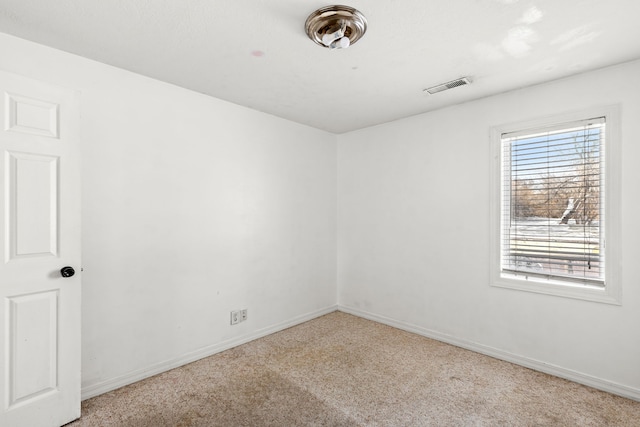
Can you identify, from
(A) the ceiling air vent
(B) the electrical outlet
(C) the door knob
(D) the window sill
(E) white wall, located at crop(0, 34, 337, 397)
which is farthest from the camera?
(B) the electrical outlet

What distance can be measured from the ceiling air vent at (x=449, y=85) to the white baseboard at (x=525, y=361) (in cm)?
249

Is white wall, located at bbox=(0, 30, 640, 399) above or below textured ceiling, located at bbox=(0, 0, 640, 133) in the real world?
below

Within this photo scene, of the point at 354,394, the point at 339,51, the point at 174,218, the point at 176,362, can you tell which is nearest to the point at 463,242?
the point at 354,394

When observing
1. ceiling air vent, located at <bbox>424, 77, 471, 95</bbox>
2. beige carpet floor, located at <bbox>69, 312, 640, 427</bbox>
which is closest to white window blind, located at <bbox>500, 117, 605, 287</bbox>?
ceiling air vent, located at <bbox>424, 77, 471, 95</bbox>

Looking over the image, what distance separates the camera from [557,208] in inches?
104

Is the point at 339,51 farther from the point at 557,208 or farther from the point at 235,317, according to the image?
the point at 235,317

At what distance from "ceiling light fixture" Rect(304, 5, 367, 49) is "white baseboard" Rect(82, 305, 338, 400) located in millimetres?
2812

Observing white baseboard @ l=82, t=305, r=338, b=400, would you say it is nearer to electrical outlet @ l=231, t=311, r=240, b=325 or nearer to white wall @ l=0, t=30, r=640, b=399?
white wall @ l=0, t=30, r=640, b=399

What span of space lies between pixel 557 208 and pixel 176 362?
3624 millimetres

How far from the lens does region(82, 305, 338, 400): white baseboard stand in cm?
228

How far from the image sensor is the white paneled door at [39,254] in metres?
1.78

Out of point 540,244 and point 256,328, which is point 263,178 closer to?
point 256,328

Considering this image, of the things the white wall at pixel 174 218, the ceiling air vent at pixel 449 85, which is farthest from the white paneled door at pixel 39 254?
the ceiling air vent at pixel 449 85

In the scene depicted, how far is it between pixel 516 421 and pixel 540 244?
4.89ft
